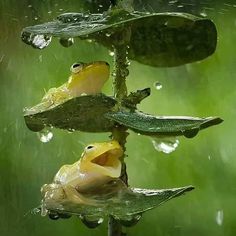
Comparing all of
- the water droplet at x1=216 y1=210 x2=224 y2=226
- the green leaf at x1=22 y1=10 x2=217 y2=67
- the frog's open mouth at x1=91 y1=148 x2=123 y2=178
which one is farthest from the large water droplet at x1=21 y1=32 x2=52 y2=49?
the water droplet at x1=216 y1=210 x2=224 y2=226

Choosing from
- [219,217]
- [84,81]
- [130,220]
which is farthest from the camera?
[219,217]

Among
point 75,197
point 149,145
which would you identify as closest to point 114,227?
point 75,197

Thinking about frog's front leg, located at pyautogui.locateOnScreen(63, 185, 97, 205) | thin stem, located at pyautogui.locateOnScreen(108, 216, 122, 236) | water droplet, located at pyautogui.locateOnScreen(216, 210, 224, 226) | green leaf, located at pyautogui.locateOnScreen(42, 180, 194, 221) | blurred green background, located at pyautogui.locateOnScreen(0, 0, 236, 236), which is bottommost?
water droplet, located at pyautogui.locateOnScreen(216, 210, 224, 226)

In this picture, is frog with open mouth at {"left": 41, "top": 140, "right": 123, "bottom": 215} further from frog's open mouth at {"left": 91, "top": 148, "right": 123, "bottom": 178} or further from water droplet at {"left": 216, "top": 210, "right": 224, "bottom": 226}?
water droplet at {"left": 216, "top": 210, "right": 224, "bottom": 226}

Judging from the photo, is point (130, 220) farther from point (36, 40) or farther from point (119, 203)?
point (36, 40)

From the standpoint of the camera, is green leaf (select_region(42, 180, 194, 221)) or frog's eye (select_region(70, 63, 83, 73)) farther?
frog's eye (select_region(70, 63, 83, 73))

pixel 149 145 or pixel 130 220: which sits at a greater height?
pixel 130 220

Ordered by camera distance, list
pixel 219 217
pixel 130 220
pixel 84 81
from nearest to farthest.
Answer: pixel 130 220
pixel 84 81
pixel 219 217

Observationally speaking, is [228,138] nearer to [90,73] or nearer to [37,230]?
[37,230]
